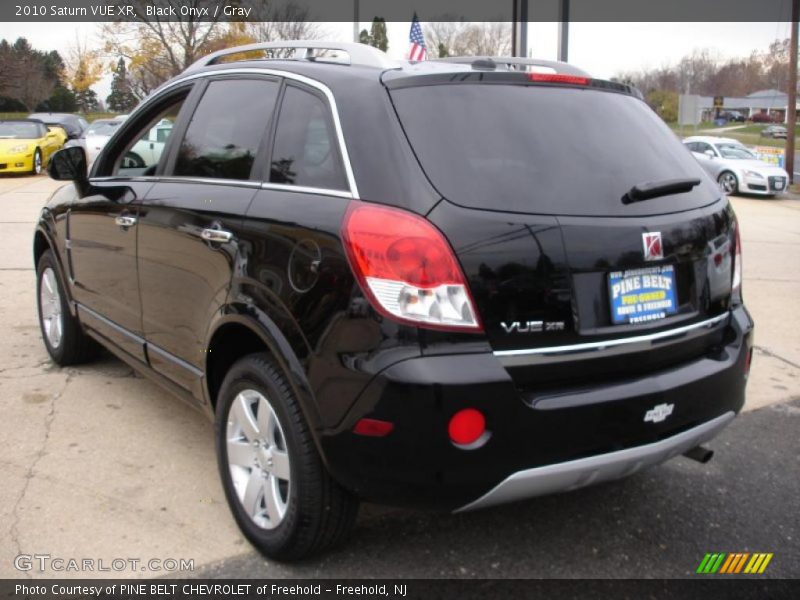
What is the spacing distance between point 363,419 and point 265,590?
823 mm

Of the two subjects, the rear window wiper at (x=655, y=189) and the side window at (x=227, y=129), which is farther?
the side window at (x=227, y=129)

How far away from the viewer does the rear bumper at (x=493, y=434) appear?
2.22 meters

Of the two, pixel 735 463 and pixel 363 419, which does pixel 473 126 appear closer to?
pixel 363 419

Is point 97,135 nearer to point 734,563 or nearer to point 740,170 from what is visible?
point 740,170

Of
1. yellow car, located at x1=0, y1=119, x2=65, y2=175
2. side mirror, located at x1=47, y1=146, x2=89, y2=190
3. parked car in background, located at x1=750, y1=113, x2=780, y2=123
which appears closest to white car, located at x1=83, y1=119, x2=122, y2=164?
yellow car, located at x1=0, y1=119, x2=65, y2=175

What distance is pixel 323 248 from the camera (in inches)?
96.0

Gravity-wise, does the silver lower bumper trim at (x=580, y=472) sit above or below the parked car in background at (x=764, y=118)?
below

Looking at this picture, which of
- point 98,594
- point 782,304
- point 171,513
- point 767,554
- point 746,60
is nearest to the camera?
point 98,594

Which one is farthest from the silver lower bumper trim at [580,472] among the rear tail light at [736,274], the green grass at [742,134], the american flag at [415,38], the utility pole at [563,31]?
the green grass at [742,134]

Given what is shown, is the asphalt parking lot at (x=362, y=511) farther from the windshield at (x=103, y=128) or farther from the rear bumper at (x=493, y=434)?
the windshield at (x=103, y=128)

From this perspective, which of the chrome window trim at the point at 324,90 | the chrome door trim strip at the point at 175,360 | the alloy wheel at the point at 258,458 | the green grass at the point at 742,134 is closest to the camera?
the chrome window trim at the point at 324,90

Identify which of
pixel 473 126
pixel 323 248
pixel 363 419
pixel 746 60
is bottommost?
pixel 363 419

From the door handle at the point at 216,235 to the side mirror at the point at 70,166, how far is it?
159 centimetres

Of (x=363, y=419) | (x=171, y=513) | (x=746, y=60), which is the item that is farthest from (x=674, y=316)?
(x=746, y=60)
